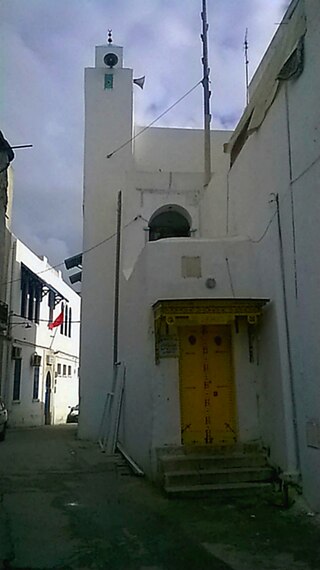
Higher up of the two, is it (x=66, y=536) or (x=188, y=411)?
(x=188, y=411)

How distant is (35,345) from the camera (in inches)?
885

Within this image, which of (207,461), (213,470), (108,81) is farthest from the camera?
(108,81)

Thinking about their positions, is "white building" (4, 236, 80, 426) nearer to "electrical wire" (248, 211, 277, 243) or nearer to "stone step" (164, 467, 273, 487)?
"electrical wire" (248, 211, 277, 243)

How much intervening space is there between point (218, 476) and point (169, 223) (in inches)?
351

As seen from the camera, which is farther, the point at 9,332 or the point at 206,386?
the point at 9,332

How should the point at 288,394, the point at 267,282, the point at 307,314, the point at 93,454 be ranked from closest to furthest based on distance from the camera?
1. the point at 307,314
2. the point at 288,394
3. the point at 267,282
4. the point at 93,454

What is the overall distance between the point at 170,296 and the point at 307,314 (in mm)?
2641

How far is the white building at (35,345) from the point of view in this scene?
1972cm

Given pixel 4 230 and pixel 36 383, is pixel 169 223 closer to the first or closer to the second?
pixel 4 230

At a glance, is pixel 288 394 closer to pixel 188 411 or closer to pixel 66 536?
pixel 188 411

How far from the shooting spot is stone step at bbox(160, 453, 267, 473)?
771cm

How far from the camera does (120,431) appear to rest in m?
11.9

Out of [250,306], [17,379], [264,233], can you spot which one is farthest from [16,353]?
[264,233]

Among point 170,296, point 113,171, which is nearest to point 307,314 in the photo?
point 170,296
